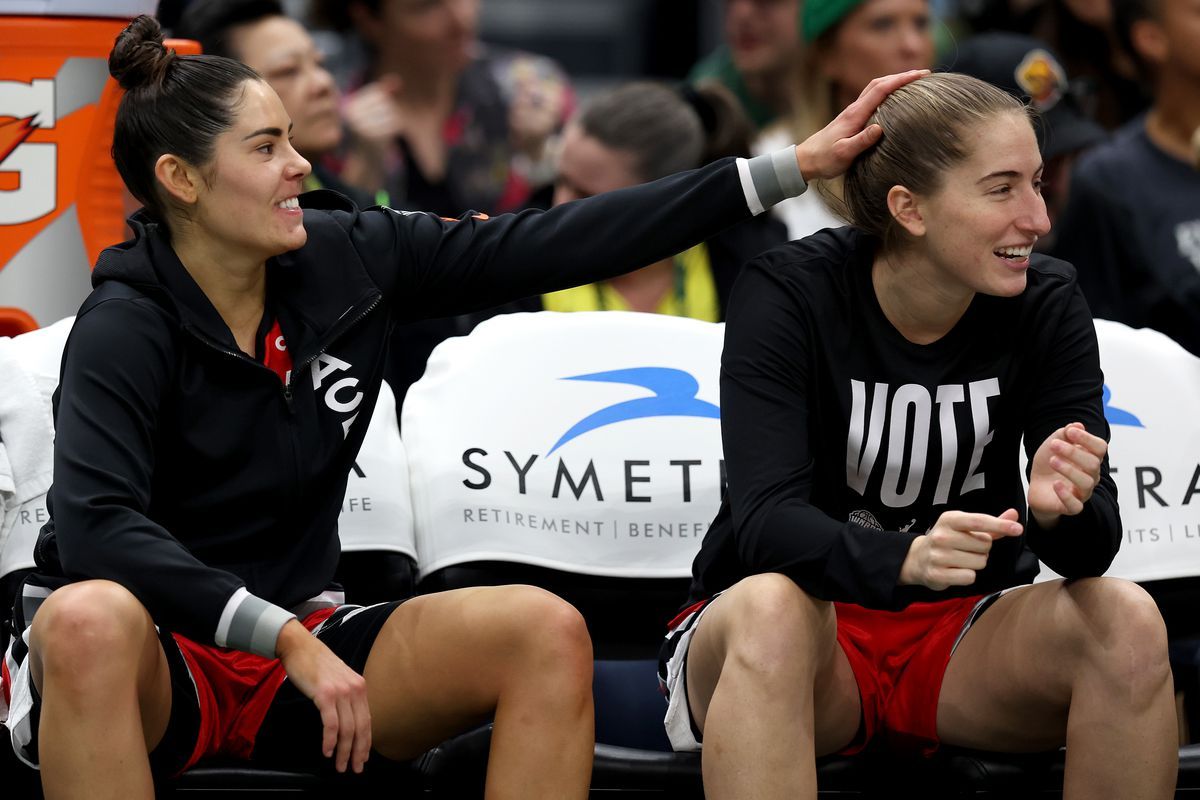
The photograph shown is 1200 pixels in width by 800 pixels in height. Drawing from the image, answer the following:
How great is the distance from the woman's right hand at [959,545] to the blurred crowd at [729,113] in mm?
646

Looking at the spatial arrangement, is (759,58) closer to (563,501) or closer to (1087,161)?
(1087,161)

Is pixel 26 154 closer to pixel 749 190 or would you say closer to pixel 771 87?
pixel 749 190

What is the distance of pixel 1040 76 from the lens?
4.30m

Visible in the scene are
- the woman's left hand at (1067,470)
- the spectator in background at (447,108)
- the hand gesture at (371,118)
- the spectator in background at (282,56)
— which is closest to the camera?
the woman's left hand at (1067,470)

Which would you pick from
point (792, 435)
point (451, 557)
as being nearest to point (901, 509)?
point (792, 435)

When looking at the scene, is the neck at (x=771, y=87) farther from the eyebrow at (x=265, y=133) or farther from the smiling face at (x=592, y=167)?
the eyebrow at (x=265, y=133)

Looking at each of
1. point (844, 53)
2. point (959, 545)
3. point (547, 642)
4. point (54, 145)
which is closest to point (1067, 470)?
point (959, 545)

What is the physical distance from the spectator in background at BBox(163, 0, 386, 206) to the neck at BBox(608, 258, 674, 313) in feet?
2.30

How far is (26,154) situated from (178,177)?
0.85m

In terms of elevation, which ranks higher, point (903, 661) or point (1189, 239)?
point (1189, 239)

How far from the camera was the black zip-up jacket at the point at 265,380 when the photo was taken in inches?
86.2

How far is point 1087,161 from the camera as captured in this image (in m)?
4.17

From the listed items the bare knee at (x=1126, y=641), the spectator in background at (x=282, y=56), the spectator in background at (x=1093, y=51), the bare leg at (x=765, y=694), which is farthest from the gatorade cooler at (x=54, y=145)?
the spectator in background at (x=1093, y=51)

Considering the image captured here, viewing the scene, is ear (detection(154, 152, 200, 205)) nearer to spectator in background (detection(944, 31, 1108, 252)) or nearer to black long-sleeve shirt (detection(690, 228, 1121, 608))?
black long-sleeve shirt (detection(690, 228, 1121, 608))
